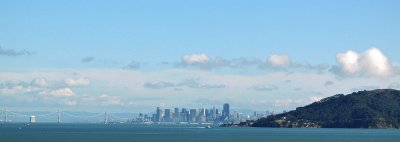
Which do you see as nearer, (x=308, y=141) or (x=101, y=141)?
(x=101, y=141)

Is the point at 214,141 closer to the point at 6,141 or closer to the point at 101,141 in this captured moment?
the point at 101,141

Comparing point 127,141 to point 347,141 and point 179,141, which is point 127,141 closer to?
point 179,141

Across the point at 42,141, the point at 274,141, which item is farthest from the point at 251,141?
the point at 42,141

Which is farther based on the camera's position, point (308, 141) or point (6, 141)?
point (308, 141)

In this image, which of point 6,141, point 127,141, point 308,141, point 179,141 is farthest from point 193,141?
point 6,141

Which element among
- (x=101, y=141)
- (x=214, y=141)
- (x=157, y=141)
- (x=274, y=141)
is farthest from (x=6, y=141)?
(x=274, y=141)

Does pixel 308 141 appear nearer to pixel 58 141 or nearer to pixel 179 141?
pixel 179 141
